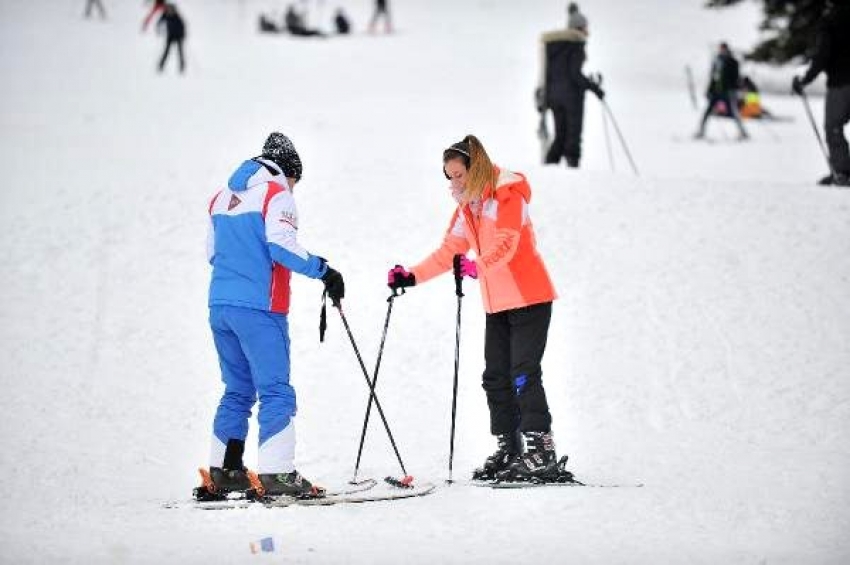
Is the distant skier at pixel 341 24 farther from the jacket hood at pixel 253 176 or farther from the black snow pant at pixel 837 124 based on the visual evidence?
the jacket hood at pixel 253 176

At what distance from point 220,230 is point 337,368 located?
2838mm

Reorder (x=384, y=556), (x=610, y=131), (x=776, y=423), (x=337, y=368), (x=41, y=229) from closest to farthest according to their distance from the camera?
(x=384, y=556), (x=776, y=423), (x=337, y=368), (x=41, y=229), (x=610, y=131)

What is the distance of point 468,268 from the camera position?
6551mm

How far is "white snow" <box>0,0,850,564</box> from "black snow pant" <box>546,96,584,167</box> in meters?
0.91

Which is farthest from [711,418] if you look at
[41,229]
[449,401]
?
[41,229]

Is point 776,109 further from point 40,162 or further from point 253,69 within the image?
point 40,162

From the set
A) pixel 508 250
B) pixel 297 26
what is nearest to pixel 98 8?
pixel 297 26

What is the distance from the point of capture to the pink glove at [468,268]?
6539mm

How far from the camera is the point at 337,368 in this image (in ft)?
28.2

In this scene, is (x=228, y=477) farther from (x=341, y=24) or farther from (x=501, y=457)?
(x=341, y=24)

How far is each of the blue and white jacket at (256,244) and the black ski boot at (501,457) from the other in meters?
1.48

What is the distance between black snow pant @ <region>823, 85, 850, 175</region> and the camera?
1159cm

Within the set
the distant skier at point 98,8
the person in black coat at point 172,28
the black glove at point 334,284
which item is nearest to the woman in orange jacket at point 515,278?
the black glove at point 334,284

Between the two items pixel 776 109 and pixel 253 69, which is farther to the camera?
pixel 253 69
